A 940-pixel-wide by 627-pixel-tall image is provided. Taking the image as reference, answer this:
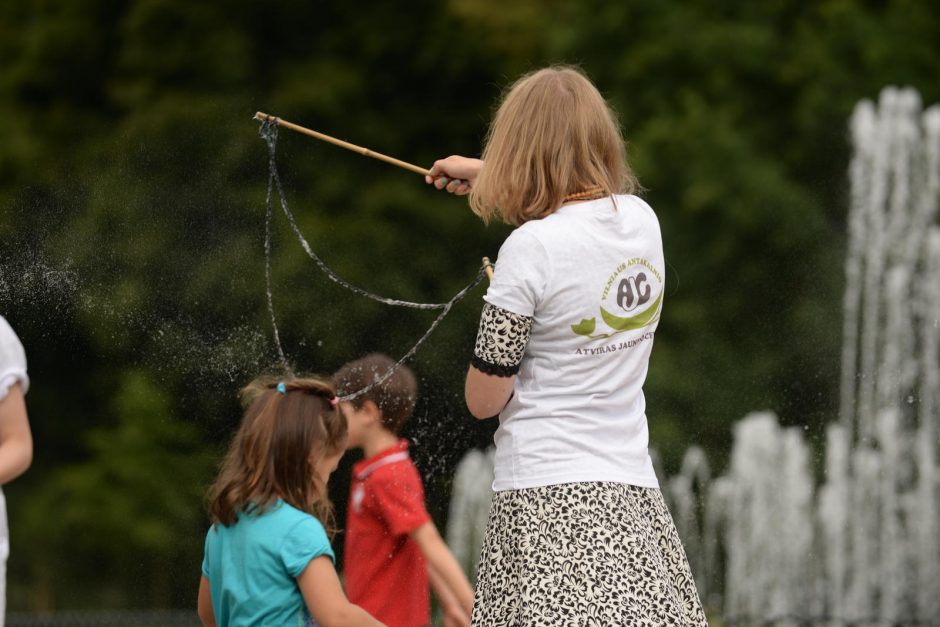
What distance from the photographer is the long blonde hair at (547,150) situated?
291 cm

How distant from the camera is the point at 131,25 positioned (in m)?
14.0

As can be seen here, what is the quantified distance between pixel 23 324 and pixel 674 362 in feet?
27.5

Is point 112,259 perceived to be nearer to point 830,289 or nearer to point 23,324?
point 23,324

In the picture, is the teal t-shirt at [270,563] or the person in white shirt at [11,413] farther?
the teal t-shirt at [270,563]

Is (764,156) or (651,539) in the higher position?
(764,156)

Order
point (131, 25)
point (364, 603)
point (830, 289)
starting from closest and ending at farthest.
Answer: point (364, 603) < point (830, 289) < point (131, 25)

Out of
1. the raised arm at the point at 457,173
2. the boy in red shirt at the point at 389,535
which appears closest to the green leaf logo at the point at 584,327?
the raised arm at the point at 457,173

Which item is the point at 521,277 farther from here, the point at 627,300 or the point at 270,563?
the point at 270,563

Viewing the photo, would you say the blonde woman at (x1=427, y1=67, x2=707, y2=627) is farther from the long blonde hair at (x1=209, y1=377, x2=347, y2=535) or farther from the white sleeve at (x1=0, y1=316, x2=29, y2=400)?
the white sleeve at (x1=0, y1=316, x2=29, y2=400)

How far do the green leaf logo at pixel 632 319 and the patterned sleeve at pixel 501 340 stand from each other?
118mm

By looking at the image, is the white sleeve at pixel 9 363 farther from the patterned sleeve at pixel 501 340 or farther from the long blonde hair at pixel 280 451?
the patterned sleeve at pixel 501 340

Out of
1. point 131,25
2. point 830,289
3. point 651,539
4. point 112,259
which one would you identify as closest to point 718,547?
point 830,289

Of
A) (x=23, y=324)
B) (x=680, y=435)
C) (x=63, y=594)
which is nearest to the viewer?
(x=23, y=324)

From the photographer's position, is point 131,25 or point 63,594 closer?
point 63,594
